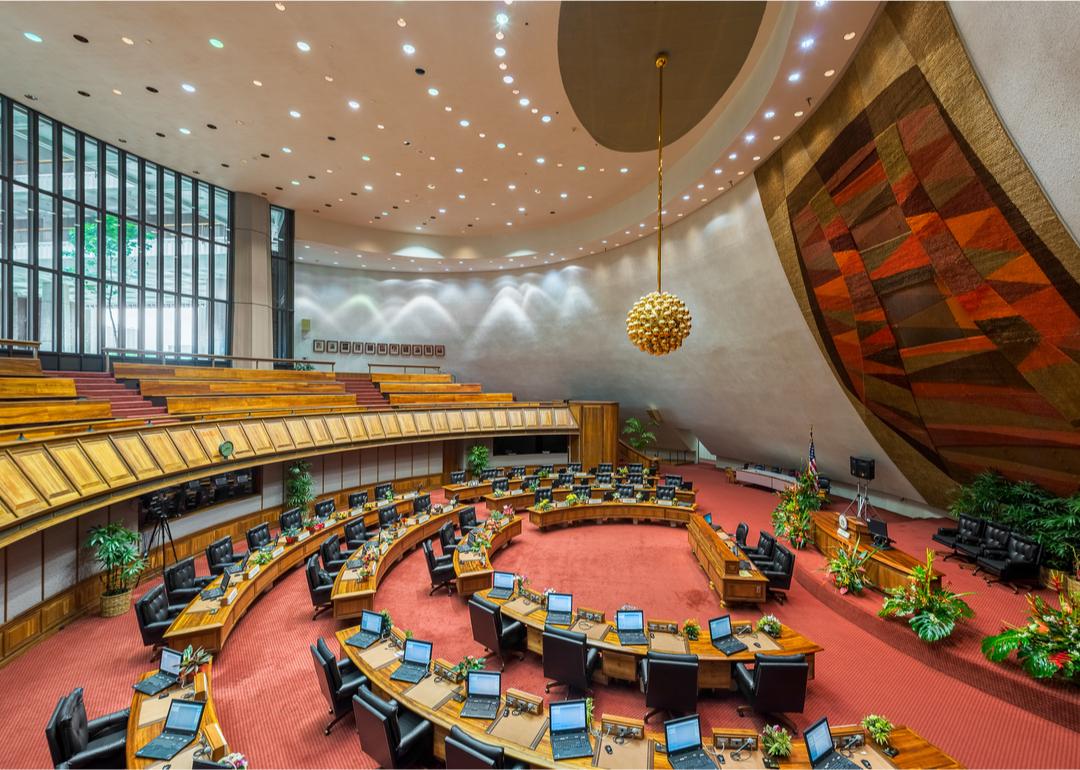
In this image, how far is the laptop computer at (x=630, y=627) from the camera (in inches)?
198

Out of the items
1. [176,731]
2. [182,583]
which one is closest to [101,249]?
[182,583]

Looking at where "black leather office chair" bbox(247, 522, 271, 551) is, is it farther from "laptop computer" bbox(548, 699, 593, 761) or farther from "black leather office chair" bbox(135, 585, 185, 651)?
"laptop computer" bbox(548, 699, 593, 761)

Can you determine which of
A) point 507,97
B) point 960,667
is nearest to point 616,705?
point 960,667

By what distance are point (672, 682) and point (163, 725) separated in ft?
14.5

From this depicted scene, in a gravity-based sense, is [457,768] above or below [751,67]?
below

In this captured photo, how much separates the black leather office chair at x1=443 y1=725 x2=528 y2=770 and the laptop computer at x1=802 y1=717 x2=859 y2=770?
217 centimetres

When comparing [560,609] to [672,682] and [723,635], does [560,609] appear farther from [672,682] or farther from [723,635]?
[723,635]

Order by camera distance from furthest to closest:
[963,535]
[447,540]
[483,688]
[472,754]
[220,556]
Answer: [447,540] → [963,535] → [220,556] → [483,688] → [472,754]

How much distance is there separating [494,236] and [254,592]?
14932mm

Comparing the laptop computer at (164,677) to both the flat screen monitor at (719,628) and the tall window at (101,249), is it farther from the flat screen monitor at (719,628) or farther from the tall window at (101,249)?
the tall window at (101,249)

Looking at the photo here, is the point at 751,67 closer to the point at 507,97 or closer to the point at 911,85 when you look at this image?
the point at 911,85

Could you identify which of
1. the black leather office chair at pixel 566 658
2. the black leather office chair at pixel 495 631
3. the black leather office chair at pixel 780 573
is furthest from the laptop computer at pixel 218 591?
the black leather office chair at pixel 780 573

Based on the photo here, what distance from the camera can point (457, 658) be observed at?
5.62 m

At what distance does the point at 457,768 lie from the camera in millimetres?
3141
